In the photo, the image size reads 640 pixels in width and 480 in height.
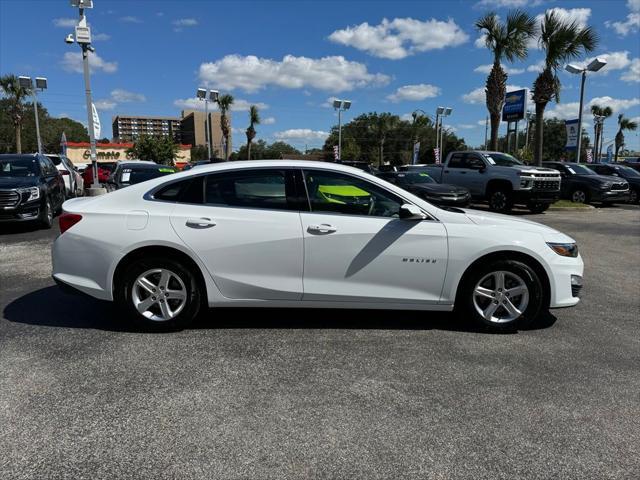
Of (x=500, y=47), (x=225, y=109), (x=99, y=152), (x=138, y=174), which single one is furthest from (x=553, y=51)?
(x=99, y=152)

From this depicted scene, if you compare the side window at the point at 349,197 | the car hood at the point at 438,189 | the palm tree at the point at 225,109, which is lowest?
the car hood at the point at 438,189

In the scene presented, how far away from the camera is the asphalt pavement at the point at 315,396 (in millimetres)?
2650

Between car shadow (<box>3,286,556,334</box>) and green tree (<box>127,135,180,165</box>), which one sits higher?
green tree (<box>127,135,180,165</box>)

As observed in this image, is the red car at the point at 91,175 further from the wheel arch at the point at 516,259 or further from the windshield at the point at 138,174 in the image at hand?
the wheel arch at the point at 516,259

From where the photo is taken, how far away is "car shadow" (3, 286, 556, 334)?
4711 mm

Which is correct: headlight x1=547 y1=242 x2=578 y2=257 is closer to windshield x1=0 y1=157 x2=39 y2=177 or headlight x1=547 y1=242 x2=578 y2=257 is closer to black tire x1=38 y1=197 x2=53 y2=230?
black tire x1=38 y1=197 x2=53 y2=230

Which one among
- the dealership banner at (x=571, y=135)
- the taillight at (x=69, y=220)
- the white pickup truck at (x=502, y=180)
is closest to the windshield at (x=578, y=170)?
the white pickup truck at (x=502, y=180)

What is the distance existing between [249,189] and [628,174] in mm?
22823

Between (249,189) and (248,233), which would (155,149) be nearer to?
(249,189)

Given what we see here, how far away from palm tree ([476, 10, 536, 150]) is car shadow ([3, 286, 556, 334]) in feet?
66.7

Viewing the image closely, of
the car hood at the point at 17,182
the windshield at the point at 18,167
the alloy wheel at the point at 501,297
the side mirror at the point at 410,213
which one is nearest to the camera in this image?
the side mirror at the point at 410,213

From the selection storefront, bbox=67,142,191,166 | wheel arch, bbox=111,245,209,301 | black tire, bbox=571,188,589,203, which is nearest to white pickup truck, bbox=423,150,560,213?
black tire, bbox=571,188,589,203

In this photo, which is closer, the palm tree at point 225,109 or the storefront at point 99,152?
the palm tree at point 225,109

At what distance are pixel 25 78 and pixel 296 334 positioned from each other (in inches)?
1297
